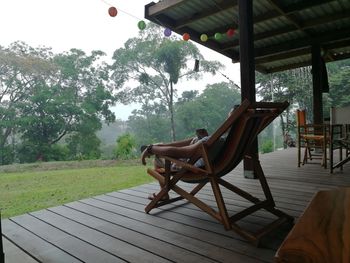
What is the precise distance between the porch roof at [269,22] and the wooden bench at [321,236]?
3555mm

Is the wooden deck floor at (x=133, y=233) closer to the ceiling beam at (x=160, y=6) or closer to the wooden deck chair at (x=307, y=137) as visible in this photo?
the wooden deck chair at (x=307, y=137)

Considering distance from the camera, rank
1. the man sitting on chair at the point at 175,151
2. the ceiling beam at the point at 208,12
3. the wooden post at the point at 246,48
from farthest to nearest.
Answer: the ceiling beam at the point at 208,12 < the wooden post at the point at 246,48 < the man sitting on chair at the point at 175,151

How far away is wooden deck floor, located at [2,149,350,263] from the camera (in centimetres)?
147

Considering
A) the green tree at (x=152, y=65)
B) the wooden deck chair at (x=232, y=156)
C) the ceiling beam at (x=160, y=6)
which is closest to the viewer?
the wooden deck chair at (x=232, y=156)

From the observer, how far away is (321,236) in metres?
0.46

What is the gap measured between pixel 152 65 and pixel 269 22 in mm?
10698

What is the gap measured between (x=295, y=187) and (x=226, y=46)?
12.1 feet

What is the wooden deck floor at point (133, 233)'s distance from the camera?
4.83 ft

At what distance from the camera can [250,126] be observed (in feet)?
5.84

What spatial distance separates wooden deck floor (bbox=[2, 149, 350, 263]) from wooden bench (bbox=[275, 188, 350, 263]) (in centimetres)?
93

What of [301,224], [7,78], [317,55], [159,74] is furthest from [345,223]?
[159,74]

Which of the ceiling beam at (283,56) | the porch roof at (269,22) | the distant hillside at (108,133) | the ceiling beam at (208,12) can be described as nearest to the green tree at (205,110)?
the distant hillside at (108,133)

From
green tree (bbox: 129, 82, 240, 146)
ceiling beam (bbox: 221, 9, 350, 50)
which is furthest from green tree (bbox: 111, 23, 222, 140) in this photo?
ceiling beam (bbox: 221, 9, 350, 50)

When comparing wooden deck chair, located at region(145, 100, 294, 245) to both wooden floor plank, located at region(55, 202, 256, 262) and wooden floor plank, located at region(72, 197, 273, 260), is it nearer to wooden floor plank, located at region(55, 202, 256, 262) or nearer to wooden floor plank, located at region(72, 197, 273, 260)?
wooden floor plank, located at region(72, 197, 273, 260)
